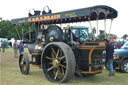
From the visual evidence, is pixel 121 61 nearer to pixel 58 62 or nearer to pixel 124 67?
pixel 124 67

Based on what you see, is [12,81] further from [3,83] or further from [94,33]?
[94,33]

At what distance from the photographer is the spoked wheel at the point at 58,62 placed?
17.8ft

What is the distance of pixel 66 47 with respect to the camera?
18.3 ft

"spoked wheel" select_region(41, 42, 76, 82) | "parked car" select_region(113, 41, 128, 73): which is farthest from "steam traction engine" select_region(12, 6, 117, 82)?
"parked car" select_region(113, 41, 128, 73)

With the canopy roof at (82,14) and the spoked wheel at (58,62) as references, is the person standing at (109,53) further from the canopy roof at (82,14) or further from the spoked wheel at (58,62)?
the spoked wheel at (58,62)

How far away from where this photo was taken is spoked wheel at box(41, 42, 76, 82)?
5426 mm

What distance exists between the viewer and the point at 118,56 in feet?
26.4

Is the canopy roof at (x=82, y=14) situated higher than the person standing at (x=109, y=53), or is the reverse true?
the canopy roof at (x=82, y=14)

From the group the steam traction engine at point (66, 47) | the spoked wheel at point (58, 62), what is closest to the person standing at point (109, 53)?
the steam traction engine at point (66, 47)

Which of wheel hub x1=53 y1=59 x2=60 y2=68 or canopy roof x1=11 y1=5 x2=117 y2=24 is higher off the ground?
canopy roof x1=11 y1=5 x2=117 y2=24

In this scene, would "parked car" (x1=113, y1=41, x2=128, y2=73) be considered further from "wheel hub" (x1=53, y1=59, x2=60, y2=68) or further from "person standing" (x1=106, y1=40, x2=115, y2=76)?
"wheel hub" (x1=53, y1=59, x2=60, y2=68)

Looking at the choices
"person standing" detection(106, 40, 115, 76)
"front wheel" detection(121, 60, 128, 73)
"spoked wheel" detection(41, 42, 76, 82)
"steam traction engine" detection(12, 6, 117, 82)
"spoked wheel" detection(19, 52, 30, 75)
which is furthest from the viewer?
"front wheel" detection(121, 60, 128, 73)

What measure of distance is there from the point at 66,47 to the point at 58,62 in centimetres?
66

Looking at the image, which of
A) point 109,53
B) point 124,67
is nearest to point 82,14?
point 109,53
